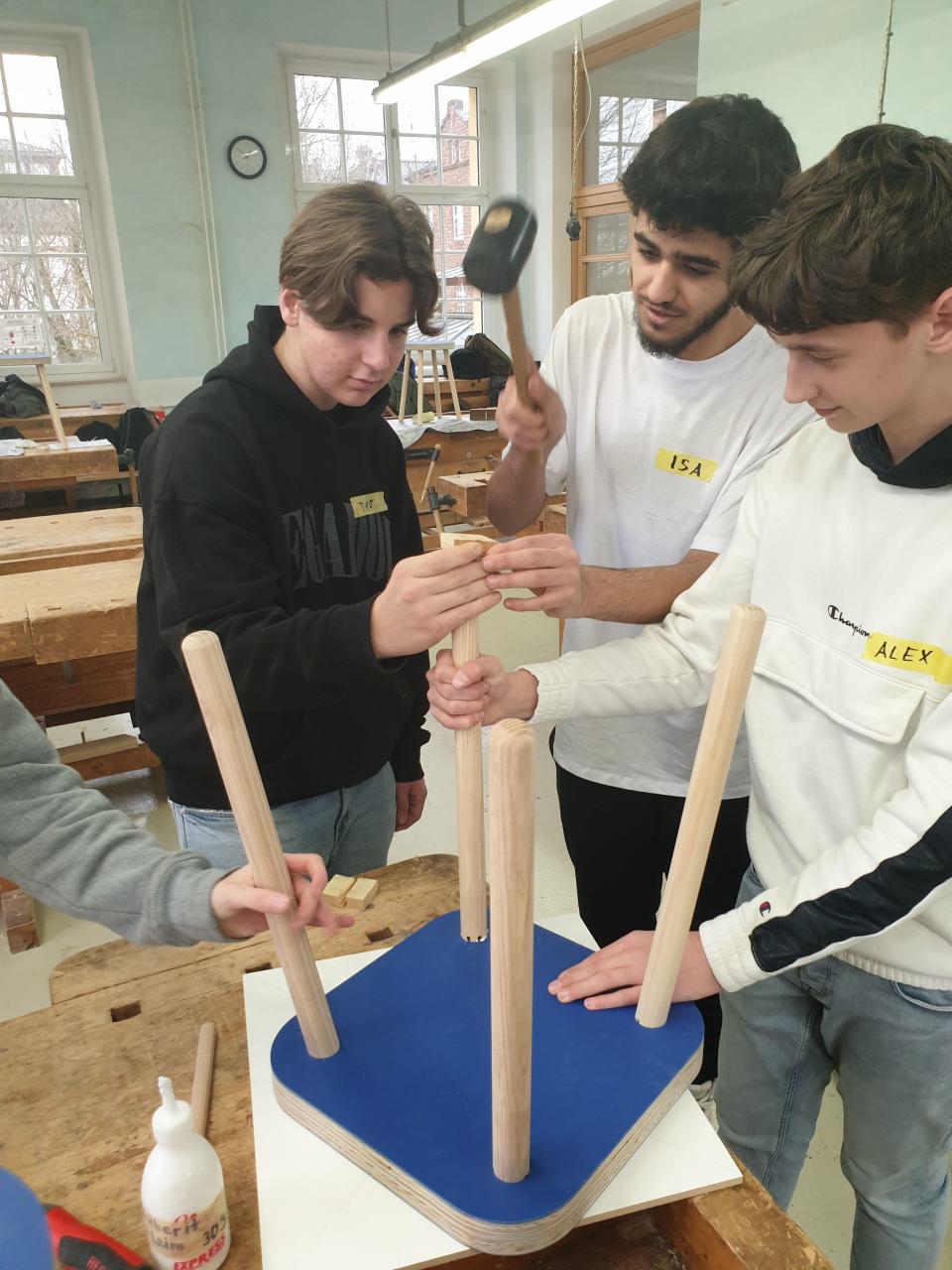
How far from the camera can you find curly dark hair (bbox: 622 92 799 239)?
110cm

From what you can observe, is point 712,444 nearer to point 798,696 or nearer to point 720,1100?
point 798,696

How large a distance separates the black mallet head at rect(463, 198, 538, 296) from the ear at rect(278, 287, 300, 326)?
0.32m

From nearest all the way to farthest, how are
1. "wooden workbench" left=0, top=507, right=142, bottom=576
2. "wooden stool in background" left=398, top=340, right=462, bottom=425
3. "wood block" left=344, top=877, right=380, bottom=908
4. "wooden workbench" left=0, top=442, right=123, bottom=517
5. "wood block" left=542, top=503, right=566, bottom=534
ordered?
"wood block" left=344, top=877, right=380, bottom=908 → "wooden workbench" left=0, top=507, right=142, bottom=576 → "wood block" left=542, top=503, right=566, bottom=534 → "wooden workbench" left=0, top=442, right=123, bottom=517 → "wooden stool in background" left=398, top=340, right=462, bottom=425

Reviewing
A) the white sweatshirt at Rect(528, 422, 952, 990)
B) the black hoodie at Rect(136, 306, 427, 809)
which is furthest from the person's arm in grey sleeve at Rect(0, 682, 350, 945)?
the white sweatshirt at Rect(528, 422, 952, 990)

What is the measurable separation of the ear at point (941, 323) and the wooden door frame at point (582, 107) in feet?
16.7

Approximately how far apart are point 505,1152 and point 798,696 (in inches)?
22.0

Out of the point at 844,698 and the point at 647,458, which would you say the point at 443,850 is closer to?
the point at 647,458

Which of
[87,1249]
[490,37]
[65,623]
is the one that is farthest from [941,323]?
[490,37]

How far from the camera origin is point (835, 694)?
91cm

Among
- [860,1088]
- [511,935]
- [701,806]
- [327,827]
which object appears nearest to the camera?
[511,935]

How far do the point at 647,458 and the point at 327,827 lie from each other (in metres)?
0.75

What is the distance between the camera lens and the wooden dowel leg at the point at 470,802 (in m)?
0.87

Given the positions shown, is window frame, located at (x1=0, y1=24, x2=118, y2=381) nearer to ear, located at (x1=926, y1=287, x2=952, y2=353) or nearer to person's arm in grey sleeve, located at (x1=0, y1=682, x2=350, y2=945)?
person's arm in grey sleeve, located at (x1=0, y1=682, x2=350, y2=945)

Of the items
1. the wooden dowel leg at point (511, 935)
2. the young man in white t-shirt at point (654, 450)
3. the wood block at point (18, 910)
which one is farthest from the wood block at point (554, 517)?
the wooden dowel leg at point (511, 935)
